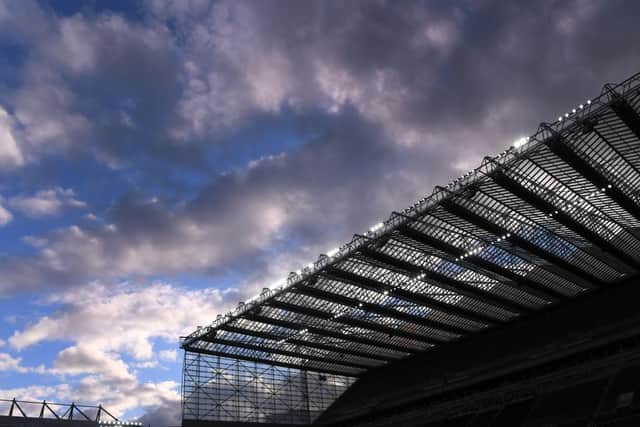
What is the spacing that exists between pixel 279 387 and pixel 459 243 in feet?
97.2

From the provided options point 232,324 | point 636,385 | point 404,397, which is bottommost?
point 636,385

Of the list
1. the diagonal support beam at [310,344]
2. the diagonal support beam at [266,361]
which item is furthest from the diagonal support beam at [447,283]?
the diagonal support beam at [266,361]

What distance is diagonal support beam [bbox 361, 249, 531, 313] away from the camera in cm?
3881

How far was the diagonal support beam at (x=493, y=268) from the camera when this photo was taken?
3622cm

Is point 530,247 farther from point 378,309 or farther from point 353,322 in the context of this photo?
point 353,322

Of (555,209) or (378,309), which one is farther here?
(378,309)

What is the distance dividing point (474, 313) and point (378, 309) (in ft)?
31.1

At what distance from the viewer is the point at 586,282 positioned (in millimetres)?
47969

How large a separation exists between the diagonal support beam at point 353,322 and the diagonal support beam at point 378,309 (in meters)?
2.28

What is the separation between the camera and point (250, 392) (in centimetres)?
5644

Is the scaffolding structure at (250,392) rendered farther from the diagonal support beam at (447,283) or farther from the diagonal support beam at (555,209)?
the diagonal support beam at (555,209)

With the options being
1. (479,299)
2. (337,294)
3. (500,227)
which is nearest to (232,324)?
(337,294)

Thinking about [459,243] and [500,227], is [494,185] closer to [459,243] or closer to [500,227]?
[500,227]

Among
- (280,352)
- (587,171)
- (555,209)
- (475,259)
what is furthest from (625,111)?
(280,352)
